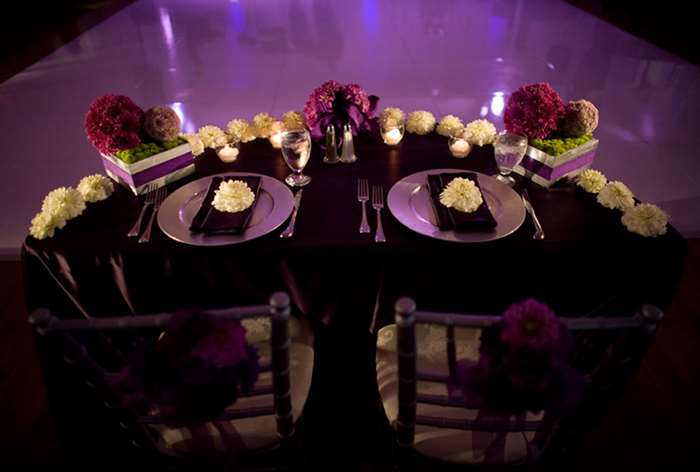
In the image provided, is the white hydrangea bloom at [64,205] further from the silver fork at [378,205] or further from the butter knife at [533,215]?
the butter knife at [533,215]

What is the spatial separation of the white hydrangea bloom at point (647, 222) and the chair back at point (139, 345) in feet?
3.17

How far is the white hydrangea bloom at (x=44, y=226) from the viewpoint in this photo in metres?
1.26

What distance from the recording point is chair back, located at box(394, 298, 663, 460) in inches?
32.2

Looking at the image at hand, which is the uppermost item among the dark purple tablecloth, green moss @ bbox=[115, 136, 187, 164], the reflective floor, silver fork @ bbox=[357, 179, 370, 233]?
green moss @ bbox=[115, 136, 187, 164]

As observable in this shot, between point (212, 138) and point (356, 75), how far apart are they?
3170mm

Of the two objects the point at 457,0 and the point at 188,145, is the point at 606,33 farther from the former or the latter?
the point at 188,145

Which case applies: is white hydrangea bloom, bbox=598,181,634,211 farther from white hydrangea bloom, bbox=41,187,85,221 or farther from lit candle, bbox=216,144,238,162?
white hydrangea bloom, bbox=41,187,85,221

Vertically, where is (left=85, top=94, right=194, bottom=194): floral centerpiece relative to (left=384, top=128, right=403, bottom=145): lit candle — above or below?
above

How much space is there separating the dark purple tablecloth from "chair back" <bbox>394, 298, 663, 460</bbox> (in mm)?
268

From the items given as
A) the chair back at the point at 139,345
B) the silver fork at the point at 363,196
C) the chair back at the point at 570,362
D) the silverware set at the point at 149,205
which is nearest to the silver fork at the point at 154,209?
the silverware set at the point at 149,205

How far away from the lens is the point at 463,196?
4.22 feet

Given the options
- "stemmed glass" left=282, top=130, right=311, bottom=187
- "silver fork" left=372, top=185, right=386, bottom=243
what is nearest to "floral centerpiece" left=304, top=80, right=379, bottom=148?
"stemmed glass" left=282, top=130, right=311, bottom=187

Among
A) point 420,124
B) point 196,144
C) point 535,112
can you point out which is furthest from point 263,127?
point 535,112

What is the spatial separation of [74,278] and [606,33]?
664cm
